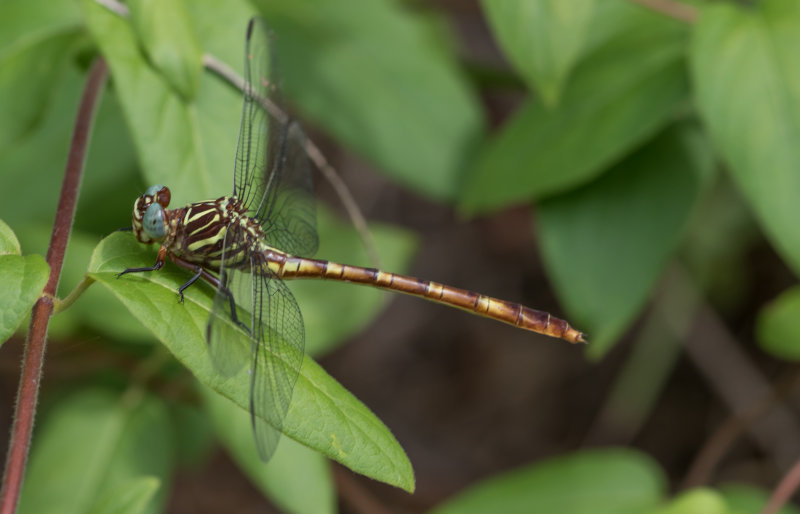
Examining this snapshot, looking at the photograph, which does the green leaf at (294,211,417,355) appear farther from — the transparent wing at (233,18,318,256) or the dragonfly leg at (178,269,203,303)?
the dragonfly leg at (178,269,203,303)

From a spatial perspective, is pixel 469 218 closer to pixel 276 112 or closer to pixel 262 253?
pixel 276 112

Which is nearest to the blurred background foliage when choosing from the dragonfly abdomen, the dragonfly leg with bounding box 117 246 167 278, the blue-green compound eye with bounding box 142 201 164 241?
the blue-green compound eye with bounding box 142 201 164 241

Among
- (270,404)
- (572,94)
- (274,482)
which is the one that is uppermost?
(572,94)

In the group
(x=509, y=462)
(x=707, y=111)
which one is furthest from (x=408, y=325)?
(x=707, y=111)

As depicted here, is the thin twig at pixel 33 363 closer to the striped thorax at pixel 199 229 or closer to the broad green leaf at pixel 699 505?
the striped thorax at pixel 199 229

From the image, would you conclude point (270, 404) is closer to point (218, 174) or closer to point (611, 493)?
point (218, 174)

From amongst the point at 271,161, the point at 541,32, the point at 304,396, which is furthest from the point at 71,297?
the point at 541,32
